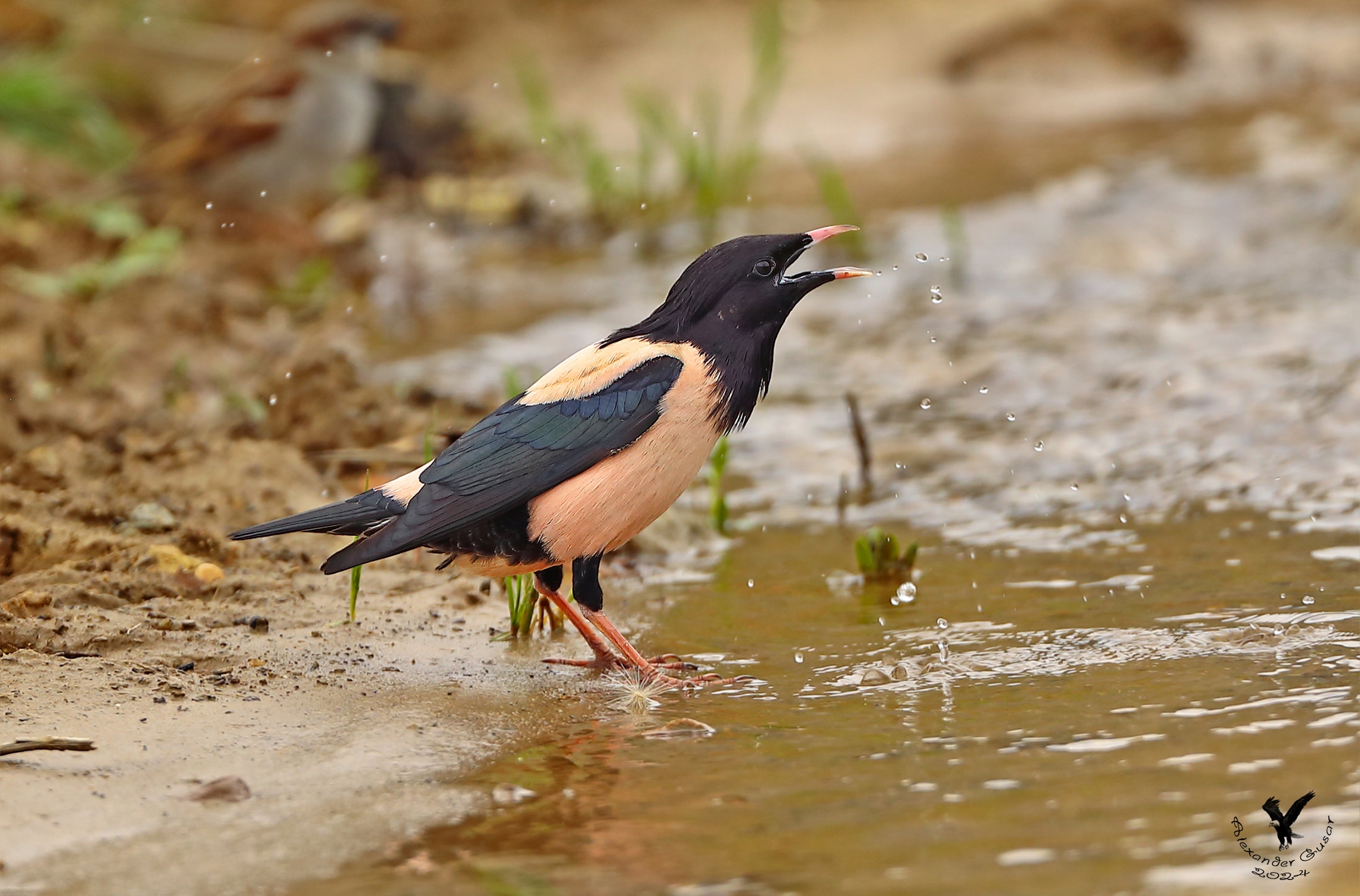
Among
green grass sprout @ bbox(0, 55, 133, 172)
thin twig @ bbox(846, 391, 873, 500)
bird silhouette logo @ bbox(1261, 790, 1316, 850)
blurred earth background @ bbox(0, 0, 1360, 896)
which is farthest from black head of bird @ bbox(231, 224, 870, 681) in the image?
green grass sprout @ bbox(0, 55, 133, 172)

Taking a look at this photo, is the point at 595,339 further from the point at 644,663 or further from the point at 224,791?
the point at 224,791

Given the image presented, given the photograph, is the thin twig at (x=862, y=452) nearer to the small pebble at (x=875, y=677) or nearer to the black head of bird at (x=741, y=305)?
the black head of bird at (x=741, y=305)

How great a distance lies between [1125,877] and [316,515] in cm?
238

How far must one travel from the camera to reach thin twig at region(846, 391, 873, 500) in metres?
5.69

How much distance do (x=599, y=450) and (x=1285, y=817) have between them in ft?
6.31

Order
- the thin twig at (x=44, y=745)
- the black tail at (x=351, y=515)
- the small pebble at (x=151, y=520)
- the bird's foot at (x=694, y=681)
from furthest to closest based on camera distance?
the small pebble at (x=151, y=520) < the black tail at (x=351, y=515) < the bird's foot at (x=694, y=681) < the thin twig at (x=44, y=745)

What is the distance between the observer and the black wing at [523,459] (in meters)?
3.95

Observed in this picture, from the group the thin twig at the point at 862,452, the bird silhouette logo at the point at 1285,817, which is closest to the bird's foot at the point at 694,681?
the bird silhouette logo at the point at 1285,817

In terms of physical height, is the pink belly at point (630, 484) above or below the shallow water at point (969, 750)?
above

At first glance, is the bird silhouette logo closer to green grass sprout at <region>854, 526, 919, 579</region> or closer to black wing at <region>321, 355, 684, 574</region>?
black wing at <region>321, 355, 684, 574</region>

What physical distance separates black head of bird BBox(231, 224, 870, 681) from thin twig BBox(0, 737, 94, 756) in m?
0.81

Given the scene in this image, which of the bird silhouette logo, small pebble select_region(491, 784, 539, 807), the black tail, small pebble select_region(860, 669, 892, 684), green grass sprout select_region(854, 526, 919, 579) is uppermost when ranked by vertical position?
the black tail

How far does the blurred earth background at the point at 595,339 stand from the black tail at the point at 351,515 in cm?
34

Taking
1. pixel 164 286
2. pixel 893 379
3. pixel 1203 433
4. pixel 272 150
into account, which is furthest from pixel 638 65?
pixel 1203 433
